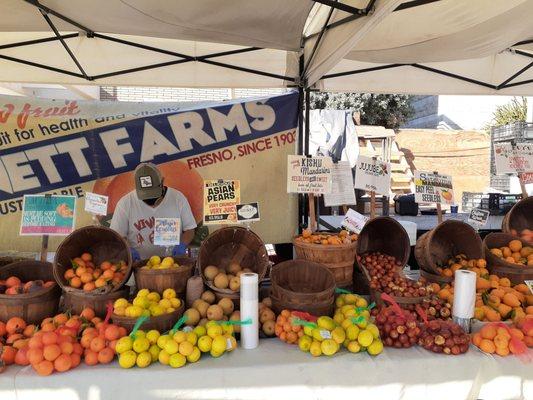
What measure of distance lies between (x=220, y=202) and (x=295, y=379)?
1179 mm

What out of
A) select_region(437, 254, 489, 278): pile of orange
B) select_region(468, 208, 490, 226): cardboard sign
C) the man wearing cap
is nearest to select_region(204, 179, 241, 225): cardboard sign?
the man wearing cap

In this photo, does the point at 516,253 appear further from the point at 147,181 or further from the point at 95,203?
the point at 95,203

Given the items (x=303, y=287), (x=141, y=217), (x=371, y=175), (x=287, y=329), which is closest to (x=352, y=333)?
(x=287, y=329)

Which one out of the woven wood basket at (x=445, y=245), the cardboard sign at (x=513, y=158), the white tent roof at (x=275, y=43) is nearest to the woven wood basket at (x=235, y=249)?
the woven wood basket at (x=445, y=245)

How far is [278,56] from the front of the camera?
3.68 metres

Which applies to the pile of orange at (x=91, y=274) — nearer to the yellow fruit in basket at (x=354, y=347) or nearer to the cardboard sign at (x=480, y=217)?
the yellow fruit in basket at (x=354, y=347)

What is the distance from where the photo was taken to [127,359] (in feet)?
5.16

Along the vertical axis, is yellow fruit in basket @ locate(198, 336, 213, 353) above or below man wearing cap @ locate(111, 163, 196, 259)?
below

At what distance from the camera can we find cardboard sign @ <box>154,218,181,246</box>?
7.95 feet

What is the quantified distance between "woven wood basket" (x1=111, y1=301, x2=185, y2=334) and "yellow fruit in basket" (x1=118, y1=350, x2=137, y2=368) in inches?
6.8

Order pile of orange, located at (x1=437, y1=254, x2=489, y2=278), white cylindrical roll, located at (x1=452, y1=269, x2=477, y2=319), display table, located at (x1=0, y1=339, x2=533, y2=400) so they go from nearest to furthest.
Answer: display table, located at (x1=0, y1=339, x2=533, y2=400) < white cylindrical roll, located at (x1=452, y1=269, x2=477, y2=319) < pile of orange, located at (x1=437, y1=254, x2=489, y2=278)

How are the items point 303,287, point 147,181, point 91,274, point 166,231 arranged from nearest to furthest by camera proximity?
point 91,274 < point 303,287 < point 166,231 < point 147,181

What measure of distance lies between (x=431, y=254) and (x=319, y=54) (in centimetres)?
163

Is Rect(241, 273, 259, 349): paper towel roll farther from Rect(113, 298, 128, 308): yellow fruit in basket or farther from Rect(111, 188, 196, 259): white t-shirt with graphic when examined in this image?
Rect(111, 188, 196, 259): white t-shirt with graphic
